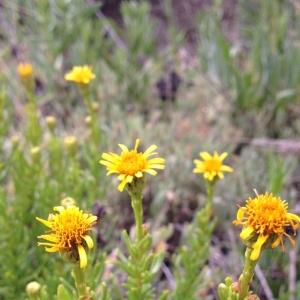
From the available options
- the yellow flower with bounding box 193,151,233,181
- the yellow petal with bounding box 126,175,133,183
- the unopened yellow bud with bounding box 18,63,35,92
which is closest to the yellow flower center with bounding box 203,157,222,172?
the yellow flower with bounding box 193,151,233,181

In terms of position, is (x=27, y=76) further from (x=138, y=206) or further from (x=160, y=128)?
(x=160, y=128)

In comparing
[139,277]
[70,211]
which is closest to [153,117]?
[139,277]

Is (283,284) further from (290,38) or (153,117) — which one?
(290,38)

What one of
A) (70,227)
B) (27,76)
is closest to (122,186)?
(70,227)

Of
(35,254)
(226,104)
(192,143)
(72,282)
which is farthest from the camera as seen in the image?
(226,104)

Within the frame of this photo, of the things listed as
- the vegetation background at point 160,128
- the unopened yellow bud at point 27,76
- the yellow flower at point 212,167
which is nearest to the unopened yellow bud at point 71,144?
the vegetation background at point 160,128

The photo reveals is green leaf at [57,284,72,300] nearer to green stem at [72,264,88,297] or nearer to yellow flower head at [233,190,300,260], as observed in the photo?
green stem at [72,264,88,297]

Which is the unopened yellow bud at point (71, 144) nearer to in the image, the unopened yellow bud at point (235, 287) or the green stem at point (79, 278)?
the green stem at point (79, 278)
